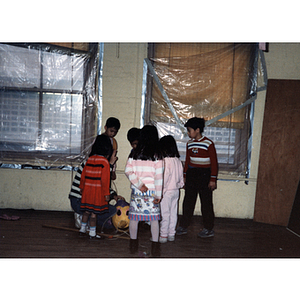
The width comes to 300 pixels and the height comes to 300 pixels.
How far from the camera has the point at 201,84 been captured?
162 inches

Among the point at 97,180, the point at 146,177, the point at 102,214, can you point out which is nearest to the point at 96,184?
the point at 97,180

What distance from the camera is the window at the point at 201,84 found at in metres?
4.12

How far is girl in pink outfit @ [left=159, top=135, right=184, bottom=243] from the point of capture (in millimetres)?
3055

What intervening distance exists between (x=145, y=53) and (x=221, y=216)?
247 cm

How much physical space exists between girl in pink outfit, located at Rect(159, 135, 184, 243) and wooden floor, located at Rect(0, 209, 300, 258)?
14 centimetres

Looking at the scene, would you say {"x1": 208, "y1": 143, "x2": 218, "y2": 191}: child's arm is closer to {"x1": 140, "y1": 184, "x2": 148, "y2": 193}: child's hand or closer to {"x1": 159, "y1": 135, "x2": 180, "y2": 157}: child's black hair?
{"x1": 159, "y1": 135, "x2": 180, "y2": 157}: child's black hair

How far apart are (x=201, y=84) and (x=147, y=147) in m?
1.79

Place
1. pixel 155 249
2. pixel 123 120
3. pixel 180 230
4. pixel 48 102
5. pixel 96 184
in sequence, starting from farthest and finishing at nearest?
pixel 123 120 < pixel 48 102 < pixel 180 230 < pixel 96 184 < pixel 155 249

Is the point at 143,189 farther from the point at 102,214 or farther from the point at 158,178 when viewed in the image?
the point at 102,214

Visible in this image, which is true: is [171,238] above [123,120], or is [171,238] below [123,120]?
below

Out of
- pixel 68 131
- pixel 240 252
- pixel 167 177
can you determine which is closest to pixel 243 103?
pixel 167 177

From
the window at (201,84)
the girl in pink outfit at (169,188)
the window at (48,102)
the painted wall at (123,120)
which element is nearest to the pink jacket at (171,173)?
the girl in pink outfit at (169,188)

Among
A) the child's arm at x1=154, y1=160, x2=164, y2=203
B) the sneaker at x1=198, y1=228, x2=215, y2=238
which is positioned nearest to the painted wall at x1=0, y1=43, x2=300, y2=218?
the sneaker at x1=198, y1=228, x2=215, y2=238
